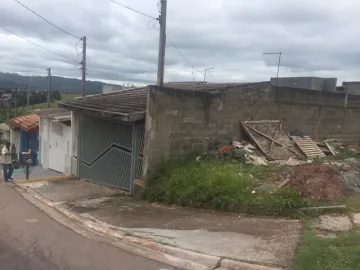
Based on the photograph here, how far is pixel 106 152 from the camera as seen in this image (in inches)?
472

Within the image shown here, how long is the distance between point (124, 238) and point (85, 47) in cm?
1989

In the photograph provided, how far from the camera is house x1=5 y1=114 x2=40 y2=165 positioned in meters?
21.0

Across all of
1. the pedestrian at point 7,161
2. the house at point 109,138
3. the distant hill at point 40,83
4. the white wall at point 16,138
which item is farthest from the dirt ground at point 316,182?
the distant hill at point 40,83

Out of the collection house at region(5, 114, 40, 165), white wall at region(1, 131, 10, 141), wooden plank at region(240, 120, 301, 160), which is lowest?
white wall at region(1, 131, 10, 141)

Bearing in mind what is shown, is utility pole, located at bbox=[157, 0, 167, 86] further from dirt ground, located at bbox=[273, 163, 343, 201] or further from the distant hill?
the distant hill

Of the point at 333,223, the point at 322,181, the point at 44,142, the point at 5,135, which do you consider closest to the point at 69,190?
the point at 322,181

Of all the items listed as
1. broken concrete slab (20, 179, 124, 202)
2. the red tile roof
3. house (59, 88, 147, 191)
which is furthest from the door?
broken concrete slab (20, 179, 124, 202)

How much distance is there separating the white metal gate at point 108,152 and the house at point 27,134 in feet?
29.0

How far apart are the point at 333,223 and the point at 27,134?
64.7 feet

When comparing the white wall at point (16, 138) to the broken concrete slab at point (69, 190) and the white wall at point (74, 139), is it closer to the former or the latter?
the white wall at point (74, 139)

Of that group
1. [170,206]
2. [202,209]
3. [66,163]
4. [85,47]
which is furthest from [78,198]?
[85,47]

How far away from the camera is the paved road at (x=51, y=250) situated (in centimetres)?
536

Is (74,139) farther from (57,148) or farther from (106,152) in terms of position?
(57,148)

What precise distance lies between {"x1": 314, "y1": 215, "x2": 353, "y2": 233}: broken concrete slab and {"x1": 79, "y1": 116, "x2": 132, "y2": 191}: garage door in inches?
220
